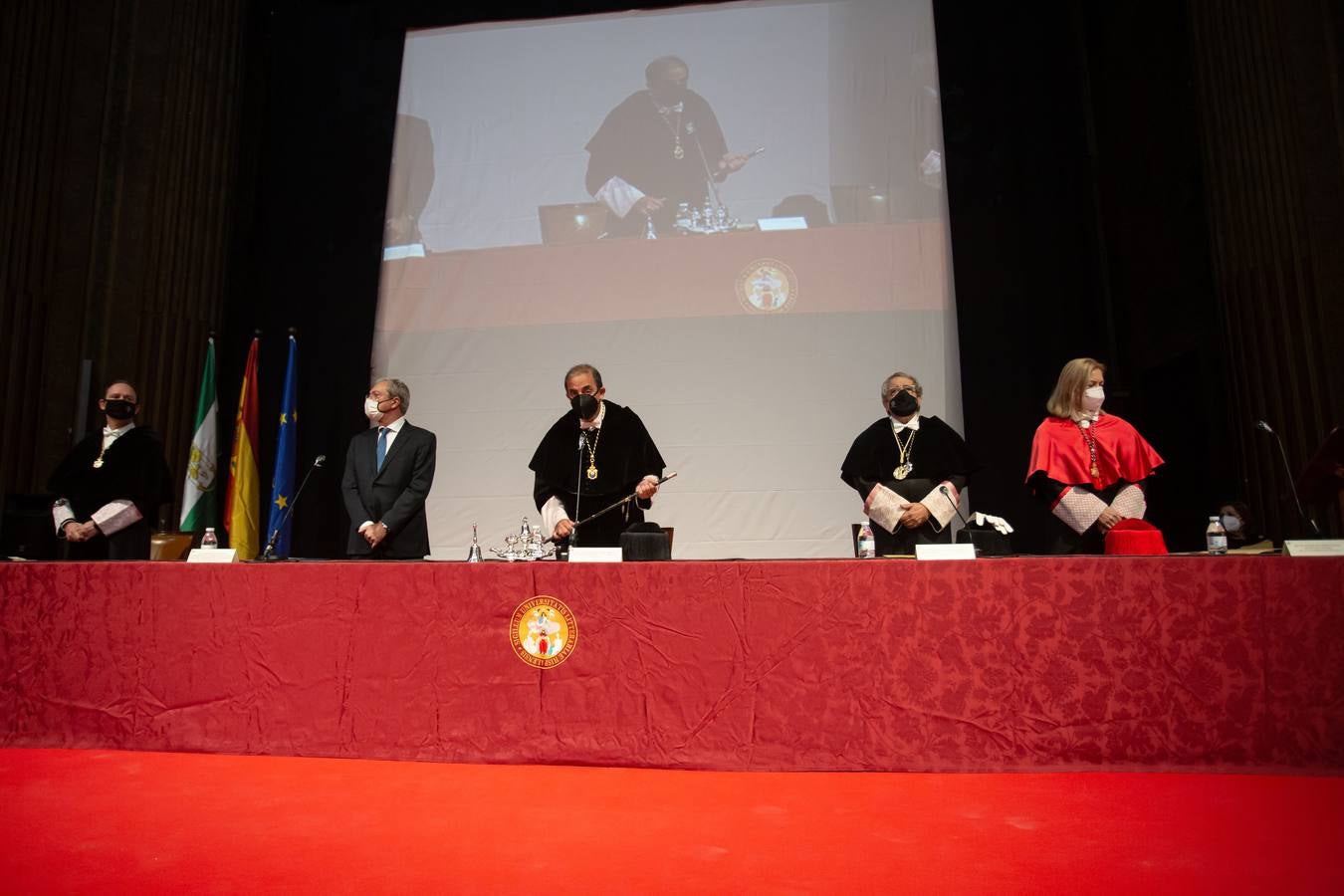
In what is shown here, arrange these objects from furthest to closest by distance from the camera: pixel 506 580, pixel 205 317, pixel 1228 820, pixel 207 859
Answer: pixel 205 317 → pixel 506 580 → pixel 1228 820 → pixel 207 859

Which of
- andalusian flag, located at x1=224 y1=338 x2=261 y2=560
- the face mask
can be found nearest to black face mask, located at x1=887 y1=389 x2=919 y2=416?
the face mask

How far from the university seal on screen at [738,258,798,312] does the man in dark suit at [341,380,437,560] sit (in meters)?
2.39

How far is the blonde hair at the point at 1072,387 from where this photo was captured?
3680 mm

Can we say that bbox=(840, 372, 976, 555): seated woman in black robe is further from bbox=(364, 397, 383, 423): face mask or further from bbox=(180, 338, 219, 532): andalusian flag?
bbox=(180, 338, 219, 532): andalusian flag

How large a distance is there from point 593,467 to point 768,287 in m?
2.30

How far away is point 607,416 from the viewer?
4070 millimetres

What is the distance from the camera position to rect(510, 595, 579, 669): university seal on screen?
8.77 ft

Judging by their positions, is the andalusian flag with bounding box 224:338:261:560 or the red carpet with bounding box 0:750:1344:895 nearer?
the red carpet with bounding box 0:750:1344:895

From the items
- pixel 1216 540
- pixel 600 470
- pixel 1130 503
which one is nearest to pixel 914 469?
pixel 1130 503

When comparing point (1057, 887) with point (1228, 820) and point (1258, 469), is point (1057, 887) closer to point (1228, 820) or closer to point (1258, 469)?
point (1228, 820)

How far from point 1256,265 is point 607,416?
3699 mm

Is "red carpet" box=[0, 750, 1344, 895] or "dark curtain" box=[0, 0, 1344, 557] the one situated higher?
"dark curtain" box=[0, 0, 1344, 557]

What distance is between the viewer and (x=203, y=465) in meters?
5.86

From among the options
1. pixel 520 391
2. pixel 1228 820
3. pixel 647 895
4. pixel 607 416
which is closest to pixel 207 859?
pixel 647 895
